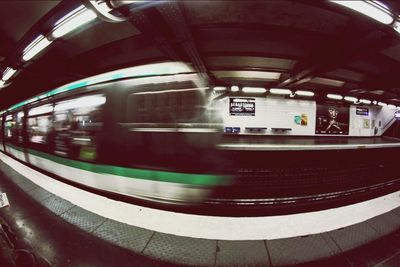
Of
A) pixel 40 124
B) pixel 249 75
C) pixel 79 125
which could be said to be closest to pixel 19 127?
pixel 40 124

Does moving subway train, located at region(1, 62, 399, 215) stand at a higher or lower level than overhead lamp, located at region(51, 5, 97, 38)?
lower

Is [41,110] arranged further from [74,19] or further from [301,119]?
[301,119]

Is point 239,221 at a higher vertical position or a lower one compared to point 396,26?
lower

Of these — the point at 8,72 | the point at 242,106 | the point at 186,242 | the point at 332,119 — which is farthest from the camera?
the point at 332,119

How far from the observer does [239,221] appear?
2.28 metres

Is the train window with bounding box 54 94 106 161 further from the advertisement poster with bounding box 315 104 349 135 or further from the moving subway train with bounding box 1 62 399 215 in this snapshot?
the advertisement poster with bounding box 315 104 349 135

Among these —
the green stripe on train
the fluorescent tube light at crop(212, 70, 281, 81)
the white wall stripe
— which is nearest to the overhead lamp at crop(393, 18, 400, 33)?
the white wall stripe

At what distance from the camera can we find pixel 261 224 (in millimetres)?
2238

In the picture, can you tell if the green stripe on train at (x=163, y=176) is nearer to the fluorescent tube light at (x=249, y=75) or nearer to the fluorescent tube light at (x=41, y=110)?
the fluorescent tube light at (x=41, y=110)

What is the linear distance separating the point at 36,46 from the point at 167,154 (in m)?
2.96

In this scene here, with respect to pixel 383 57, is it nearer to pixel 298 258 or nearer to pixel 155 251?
pixel 298 258

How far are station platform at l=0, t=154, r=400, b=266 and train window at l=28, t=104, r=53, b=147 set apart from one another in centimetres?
214

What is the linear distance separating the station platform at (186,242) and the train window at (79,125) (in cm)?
104

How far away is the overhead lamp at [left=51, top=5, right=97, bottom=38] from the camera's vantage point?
212 centimetres
